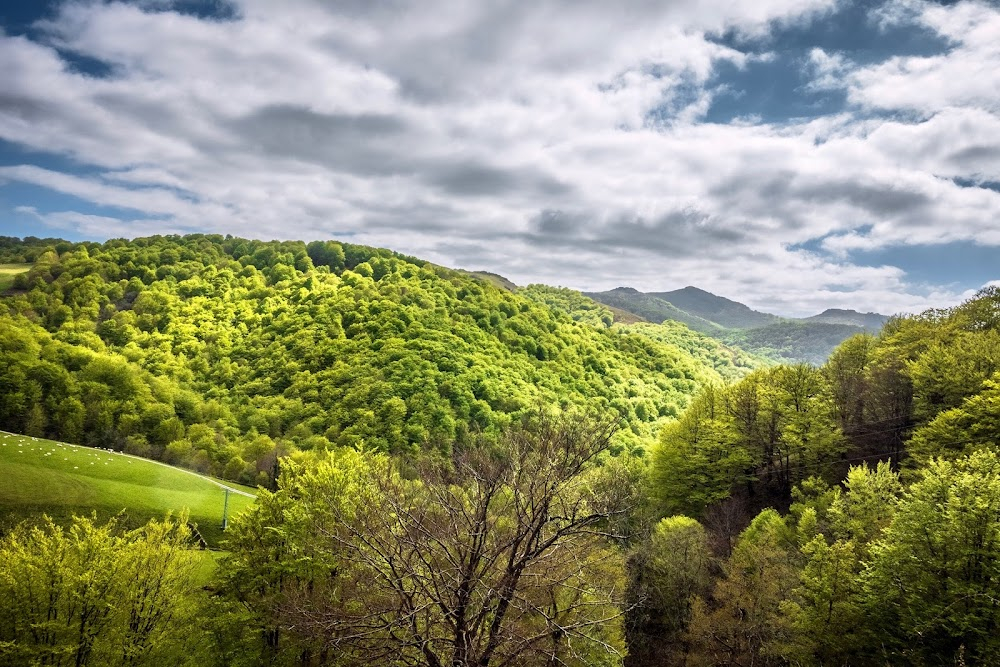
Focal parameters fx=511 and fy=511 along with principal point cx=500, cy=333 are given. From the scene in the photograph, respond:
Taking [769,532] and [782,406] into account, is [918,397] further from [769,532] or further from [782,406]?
[769,532]

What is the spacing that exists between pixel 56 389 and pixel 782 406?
269 feet

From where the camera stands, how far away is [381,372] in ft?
307

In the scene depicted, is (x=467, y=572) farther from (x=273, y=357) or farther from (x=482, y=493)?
(x=273, y=357)

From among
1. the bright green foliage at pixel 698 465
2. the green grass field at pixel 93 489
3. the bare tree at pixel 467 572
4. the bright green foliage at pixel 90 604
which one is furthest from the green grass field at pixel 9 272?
the bare tree at pixel 467 572

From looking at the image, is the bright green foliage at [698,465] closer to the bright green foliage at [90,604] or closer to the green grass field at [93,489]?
the green grass field at [93,489]

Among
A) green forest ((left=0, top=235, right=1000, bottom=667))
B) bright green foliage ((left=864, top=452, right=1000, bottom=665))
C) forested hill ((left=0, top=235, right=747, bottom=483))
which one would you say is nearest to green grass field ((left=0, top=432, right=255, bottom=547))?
green forest ((left=0, top=235, right=1000, bottom=667))

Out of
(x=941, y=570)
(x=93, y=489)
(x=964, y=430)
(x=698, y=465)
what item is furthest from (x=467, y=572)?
(x=698, y=465)

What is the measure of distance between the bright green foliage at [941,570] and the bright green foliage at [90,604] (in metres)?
28.9

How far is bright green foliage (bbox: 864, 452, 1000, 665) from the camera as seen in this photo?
19641mm

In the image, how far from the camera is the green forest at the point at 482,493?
9625 millimetres

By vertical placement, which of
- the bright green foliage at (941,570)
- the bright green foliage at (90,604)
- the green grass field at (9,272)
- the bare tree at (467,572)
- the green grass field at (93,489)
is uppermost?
the green grass field at (9,272)

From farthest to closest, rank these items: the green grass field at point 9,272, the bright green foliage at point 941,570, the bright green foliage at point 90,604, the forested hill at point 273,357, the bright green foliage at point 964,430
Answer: the green grass field at point 9,272, the forested hill at point 273,357, the bright green foliage at point 964,430, the bright green foliage at point 941,570, the bright green foliage at point 90,604

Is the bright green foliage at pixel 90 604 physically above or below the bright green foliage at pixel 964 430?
below

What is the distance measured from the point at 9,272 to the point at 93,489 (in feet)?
320
